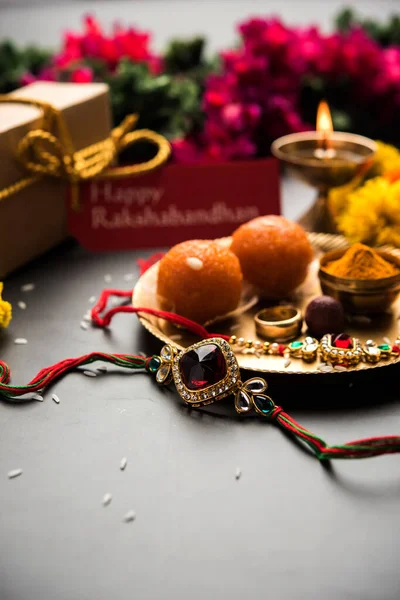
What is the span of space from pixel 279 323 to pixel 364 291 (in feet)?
0.40

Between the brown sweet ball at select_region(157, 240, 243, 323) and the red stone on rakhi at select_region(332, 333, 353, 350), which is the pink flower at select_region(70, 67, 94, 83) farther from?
the red stone on rakhi at select_region(332, 333, 353, 350)

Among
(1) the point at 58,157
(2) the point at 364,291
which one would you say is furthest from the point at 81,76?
(2) the point at 364,291

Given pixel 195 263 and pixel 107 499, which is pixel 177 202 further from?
pixel 107 499

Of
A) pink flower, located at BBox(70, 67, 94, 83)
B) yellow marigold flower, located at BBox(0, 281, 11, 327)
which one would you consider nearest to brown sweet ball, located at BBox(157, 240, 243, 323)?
yellow marigold flower, located at BBox(0, 281, 11, 327)

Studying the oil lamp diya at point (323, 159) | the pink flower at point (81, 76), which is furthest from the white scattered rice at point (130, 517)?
the pink flower at point (81, 76)

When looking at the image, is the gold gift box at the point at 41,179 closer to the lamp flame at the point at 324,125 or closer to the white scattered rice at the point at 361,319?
the lamp flame at the point at 324,125

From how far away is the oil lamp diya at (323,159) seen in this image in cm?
116

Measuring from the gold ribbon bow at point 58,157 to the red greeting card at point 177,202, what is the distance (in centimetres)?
2

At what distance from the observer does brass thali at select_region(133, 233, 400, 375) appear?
792mm

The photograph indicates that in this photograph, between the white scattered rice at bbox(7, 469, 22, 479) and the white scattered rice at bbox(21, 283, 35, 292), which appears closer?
the white scattered rice at bbox(7, 469, 22, 479)

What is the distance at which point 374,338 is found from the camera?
863mm

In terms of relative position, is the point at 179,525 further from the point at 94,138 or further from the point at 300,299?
the point at 94,138

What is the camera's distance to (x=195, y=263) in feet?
2.83

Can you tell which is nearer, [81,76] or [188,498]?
[188,498]
